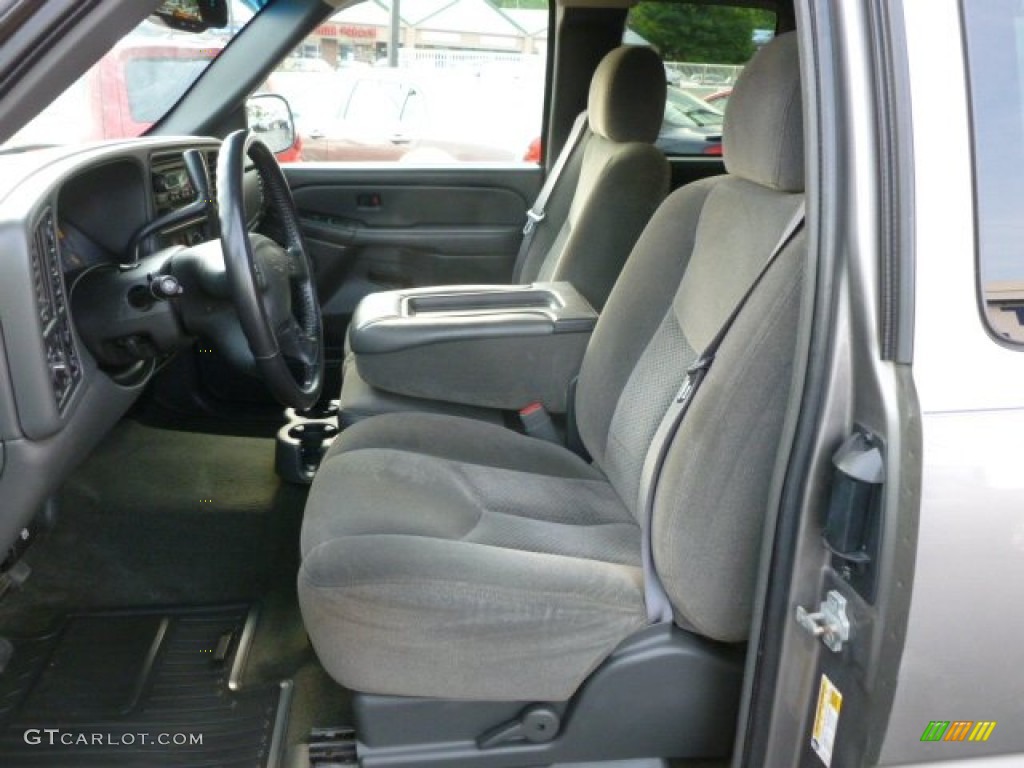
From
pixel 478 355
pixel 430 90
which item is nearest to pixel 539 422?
pixel 478 355

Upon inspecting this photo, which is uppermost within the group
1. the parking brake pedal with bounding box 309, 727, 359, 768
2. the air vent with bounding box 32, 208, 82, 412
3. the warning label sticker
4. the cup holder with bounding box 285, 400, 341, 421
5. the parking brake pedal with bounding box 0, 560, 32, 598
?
the air vent with bounding box 32, 208, 82, 412

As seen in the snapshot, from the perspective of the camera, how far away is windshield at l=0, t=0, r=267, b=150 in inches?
90.4

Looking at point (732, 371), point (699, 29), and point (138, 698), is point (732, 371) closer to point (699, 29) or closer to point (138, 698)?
point (138, 698)

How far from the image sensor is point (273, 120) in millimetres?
3055

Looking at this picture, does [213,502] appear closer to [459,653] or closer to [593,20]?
[459,653]

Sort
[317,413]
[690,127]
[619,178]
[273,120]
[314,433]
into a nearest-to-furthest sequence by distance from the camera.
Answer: [619,178] < [314,433] < [317,413] < [273,120] < [690,127]

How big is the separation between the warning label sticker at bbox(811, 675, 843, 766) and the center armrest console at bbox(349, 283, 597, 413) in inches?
45.4

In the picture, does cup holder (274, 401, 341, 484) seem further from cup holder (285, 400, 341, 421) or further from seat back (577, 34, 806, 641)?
seat back (577, 34, 806, 641)

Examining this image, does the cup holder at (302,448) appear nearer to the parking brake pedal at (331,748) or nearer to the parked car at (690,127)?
the parking brake pedal at (331,748)

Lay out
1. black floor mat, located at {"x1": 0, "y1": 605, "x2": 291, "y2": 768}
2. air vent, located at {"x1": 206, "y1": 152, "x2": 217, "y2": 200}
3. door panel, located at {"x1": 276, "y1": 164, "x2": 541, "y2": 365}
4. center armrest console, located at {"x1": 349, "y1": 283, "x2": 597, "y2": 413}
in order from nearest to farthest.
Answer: black floor mat, located at {"x1": 0, "y1": 605, "x2": 291, "y2": 768}, center armrest console, located at {"x1": 349, "y1": 283, "x2": 597, "y2": 413}, air vent, located at {"x1": 206, "y1": 152, "x2": 217, "y2": 200}, door panel, located at {"x1": 276, "y1": 164, "x2": 541, "y2": 365}

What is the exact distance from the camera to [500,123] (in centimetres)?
360

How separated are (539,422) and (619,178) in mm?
735

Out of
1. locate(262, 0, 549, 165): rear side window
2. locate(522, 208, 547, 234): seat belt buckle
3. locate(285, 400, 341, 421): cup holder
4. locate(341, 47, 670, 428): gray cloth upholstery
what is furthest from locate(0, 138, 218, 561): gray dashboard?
locate(262, 0, 549, 165): rear side window

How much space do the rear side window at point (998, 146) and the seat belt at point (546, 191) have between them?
78.8 inches
